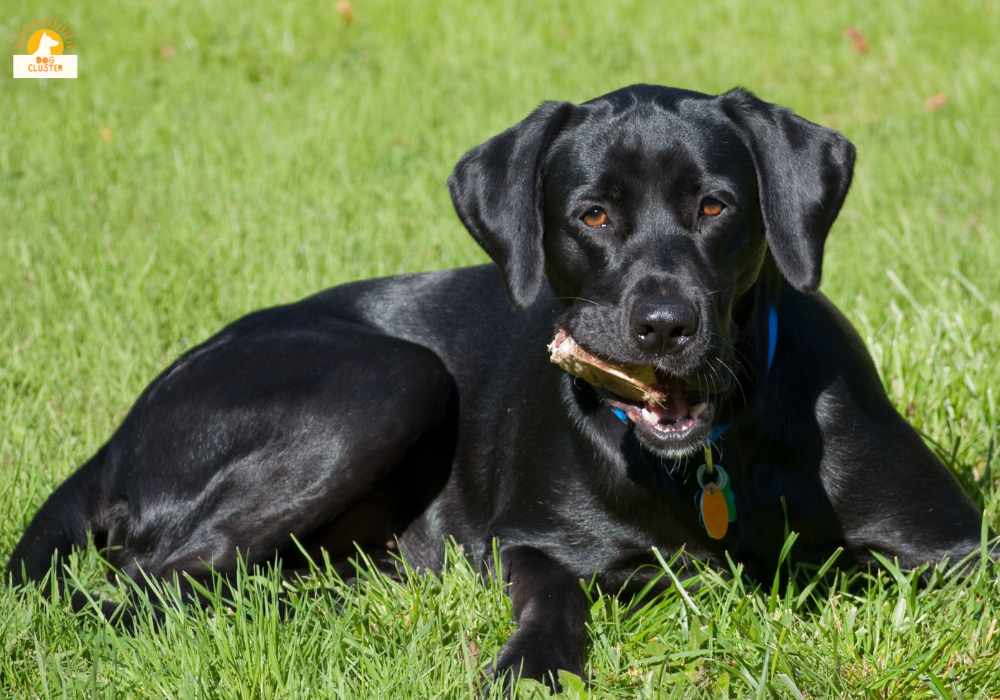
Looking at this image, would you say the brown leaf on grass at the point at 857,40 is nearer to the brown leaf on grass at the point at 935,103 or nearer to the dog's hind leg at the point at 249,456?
the brown leaf on grass at the point at 935,103

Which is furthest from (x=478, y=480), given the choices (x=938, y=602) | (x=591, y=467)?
(x=938, y=602)

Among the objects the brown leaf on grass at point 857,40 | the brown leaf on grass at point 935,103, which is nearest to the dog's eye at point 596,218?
the brown leaf on grass at point 935,103

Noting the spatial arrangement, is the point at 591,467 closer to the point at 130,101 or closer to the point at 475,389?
the point at 475,389

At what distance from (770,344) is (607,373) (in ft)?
1.44

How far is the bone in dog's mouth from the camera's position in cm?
312

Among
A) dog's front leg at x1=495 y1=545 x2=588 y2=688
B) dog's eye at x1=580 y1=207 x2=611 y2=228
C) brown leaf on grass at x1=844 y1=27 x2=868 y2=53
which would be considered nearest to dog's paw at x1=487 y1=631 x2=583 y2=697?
dog's front leg at x1=495 y1=545 x2=588 y2=688

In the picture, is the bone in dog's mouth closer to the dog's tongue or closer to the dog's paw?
the dog's tongue

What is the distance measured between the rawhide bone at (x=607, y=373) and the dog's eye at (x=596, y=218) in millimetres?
291

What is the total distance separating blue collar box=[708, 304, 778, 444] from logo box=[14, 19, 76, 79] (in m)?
6.38

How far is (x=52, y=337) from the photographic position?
17.4 ft

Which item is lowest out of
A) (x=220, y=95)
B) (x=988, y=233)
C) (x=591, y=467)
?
(x=591, y=467)

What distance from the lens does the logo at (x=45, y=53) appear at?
8.57 m

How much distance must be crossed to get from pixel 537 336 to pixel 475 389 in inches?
11.7

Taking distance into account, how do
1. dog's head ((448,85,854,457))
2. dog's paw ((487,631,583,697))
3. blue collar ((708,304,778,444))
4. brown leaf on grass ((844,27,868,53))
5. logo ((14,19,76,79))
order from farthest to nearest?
brown leaf on grass ((844,27,868,53)), logo ((14,19,76,79)), blue collar ((708,304,778,444)), dog's head ((448,85,854,457)), dog's paw ((487,631,583,697))
